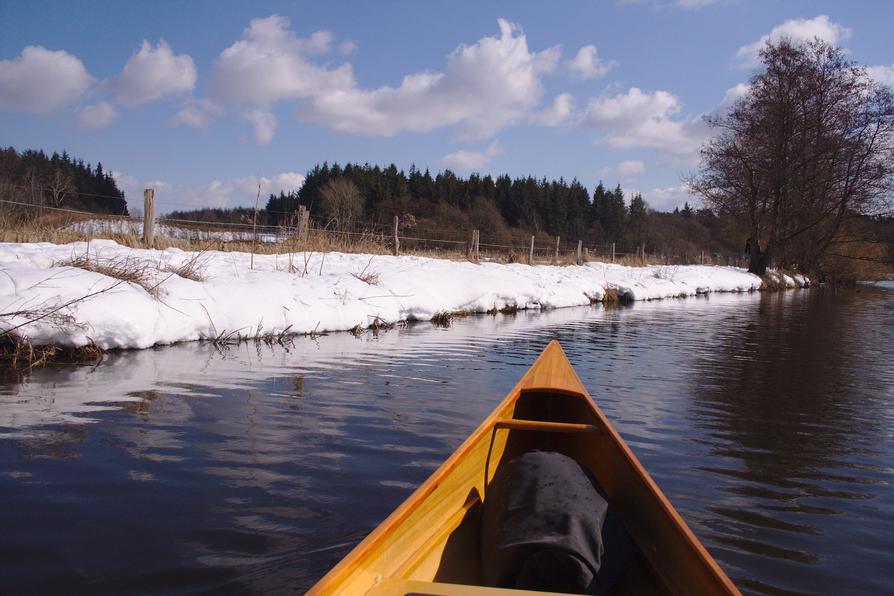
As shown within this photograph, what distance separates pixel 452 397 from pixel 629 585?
3.33 m

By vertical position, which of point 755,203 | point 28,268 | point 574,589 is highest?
point 755,203

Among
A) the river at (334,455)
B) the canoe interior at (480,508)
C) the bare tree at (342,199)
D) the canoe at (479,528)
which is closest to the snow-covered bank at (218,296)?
the river at (334,455)

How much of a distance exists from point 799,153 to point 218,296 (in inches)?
1054

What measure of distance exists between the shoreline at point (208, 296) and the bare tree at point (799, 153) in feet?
59.2

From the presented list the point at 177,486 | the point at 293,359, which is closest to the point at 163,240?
the point at 293,359

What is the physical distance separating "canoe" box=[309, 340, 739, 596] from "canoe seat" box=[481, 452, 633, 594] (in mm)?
98

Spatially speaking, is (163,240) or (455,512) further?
(163,240)

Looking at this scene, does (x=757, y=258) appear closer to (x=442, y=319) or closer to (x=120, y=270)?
(x=442, y=319)

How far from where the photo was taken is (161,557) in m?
2.42

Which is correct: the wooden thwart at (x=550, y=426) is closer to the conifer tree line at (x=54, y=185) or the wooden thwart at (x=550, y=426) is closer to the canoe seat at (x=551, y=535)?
the canoe seat at (x=551, y=535)

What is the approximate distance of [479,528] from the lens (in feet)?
8.21

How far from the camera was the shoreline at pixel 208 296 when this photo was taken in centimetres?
612

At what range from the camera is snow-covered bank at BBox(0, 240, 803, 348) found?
6117mm

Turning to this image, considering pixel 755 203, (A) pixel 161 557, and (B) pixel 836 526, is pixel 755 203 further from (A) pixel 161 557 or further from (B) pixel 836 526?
(A) pixel 161 557
